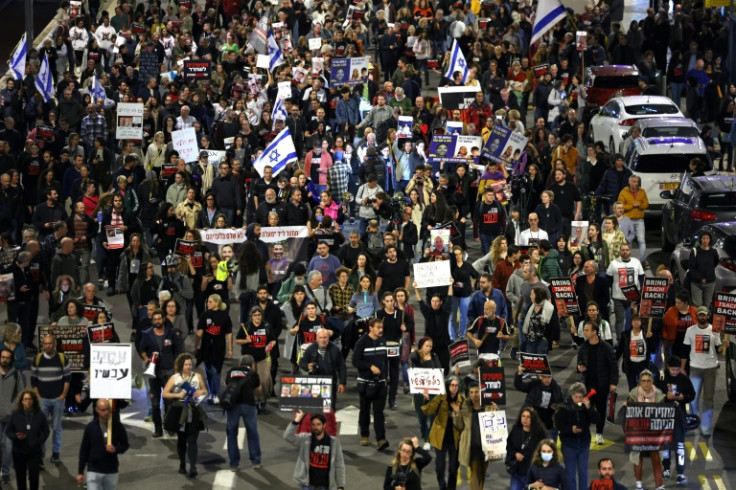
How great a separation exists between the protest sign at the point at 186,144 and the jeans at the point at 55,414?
10.6 meters

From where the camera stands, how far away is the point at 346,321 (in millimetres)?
24594

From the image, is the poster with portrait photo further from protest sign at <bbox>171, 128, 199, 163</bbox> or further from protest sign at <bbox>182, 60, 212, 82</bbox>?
protest sign at <bbox>182, 60, 212, 82</bbox>

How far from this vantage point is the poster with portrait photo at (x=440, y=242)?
1022 inches

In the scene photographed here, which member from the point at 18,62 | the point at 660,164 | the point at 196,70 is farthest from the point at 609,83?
the point at 18,62

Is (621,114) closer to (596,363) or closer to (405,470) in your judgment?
(596,363)

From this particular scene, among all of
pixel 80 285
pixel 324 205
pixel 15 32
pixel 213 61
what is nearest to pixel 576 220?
pixel 324 205

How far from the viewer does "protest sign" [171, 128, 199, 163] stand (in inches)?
1252

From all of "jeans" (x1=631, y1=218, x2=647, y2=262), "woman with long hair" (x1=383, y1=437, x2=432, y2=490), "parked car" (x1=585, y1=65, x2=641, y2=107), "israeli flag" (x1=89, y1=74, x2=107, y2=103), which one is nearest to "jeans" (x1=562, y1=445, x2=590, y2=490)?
"woman with long hair" (x1=383, y1=437, x2=432, y2=490)

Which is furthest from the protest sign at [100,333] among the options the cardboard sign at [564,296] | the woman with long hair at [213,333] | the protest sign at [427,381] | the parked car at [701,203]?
the parked car at [701,203]

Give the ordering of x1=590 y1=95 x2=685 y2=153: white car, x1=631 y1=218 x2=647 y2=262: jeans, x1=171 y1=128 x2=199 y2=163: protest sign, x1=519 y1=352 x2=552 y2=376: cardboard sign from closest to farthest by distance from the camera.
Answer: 1. x1=519 y1=352 x2=552 y2=376: cardboard sign
2. x1=631 y1=218 x2=647 y2=262: jeans
3. x1=171 y1=128 x2=199 y2=163: protest sign
4. x1=590 y1=95 x2=685 y2=153: white car

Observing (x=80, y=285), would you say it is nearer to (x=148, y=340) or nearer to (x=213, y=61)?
(x=148, y=340)

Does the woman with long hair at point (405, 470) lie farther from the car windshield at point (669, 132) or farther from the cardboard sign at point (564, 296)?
the car windshield at point (669, 132)

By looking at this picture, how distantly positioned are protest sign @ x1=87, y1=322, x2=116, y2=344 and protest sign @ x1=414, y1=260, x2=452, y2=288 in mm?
4847

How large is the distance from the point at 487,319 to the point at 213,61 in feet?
65.9
